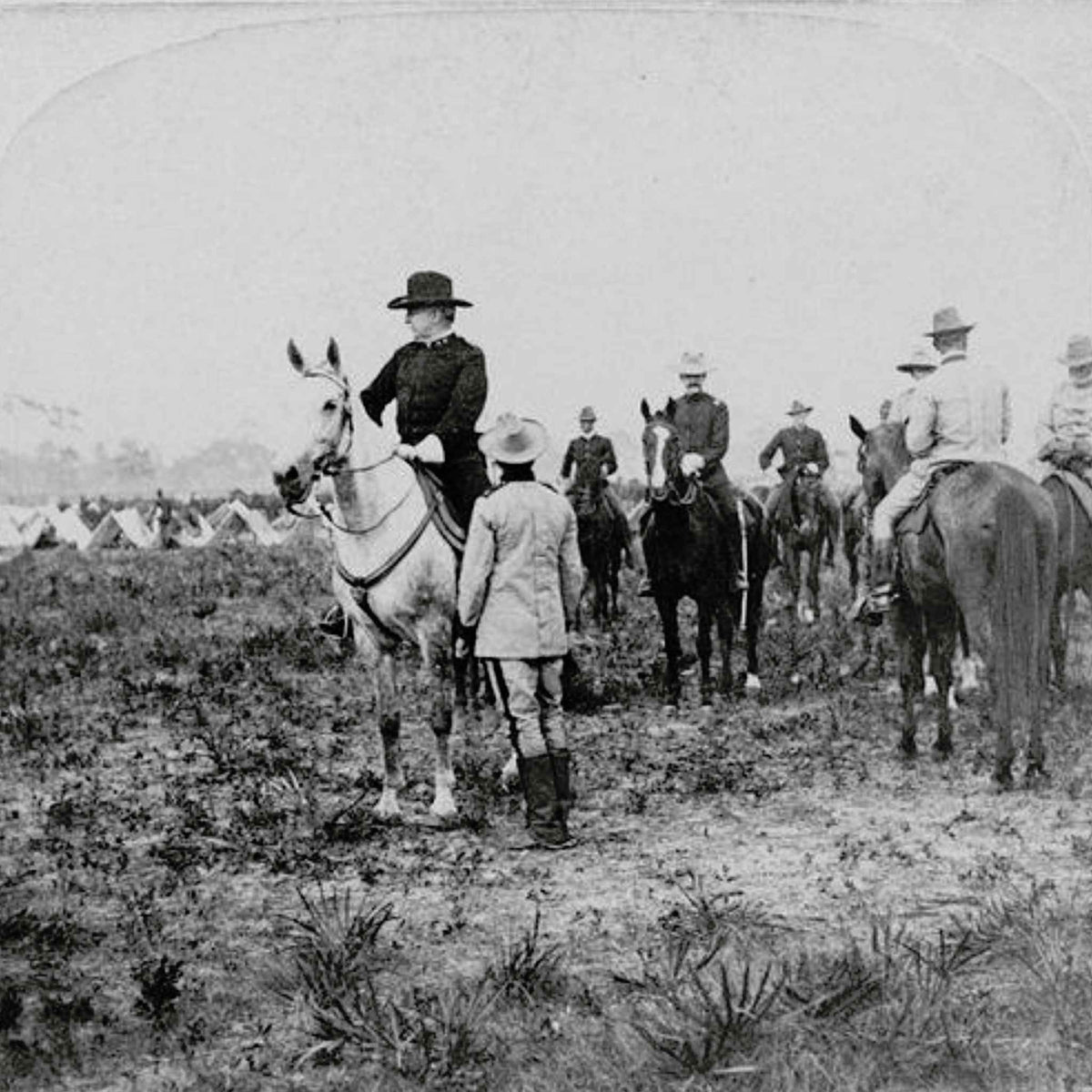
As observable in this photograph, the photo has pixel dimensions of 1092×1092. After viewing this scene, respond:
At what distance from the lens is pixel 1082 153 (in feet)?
21.8

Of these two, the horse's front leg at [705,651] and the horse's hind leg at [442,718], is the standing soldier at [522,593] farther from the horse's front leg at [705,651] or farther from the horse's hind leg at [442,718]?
the horse's front leg at [705,651]

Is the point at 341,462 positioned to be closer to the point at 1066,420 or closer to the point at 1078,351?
the point at 1078,351

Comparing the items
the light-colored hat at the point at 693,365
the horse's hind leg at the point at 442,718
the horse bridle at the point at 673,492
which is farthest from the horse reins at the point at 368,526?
the horse bridle at the point at 673,492

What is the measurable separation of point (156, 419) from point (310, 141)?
71.7 inches

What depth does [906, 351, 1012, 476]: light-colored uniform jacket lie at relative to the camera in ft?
25.8

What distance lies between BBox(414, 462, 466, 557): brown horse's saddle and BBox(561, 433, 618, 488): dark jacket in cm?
588

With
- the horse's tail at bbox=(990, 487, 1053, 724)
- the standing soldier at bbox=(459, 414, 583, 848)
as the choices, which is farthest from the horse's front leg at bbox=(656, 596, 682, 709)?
the standing soldier at bbox=(459, 414, 583, 848)

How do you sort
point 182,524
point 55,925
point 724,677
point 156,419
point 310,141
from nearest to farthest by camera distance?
point 55,925 → point 310,141 → point 156,419 → point 724,677 → point 182,524

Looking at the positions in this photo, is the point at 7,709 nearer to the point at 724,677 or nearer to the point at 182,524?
the point at 724,677

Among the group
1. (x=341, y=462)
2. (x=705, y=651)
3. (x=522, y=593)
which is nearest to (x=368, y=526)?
(x=341, y=462)

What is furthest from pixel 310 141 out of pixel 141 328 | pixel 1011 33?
pixel 1011 33

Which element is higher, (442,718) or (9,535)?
(9,535)

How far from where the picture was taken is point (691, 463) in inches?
402

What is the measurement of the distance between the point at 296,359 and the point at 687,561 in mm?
4626
